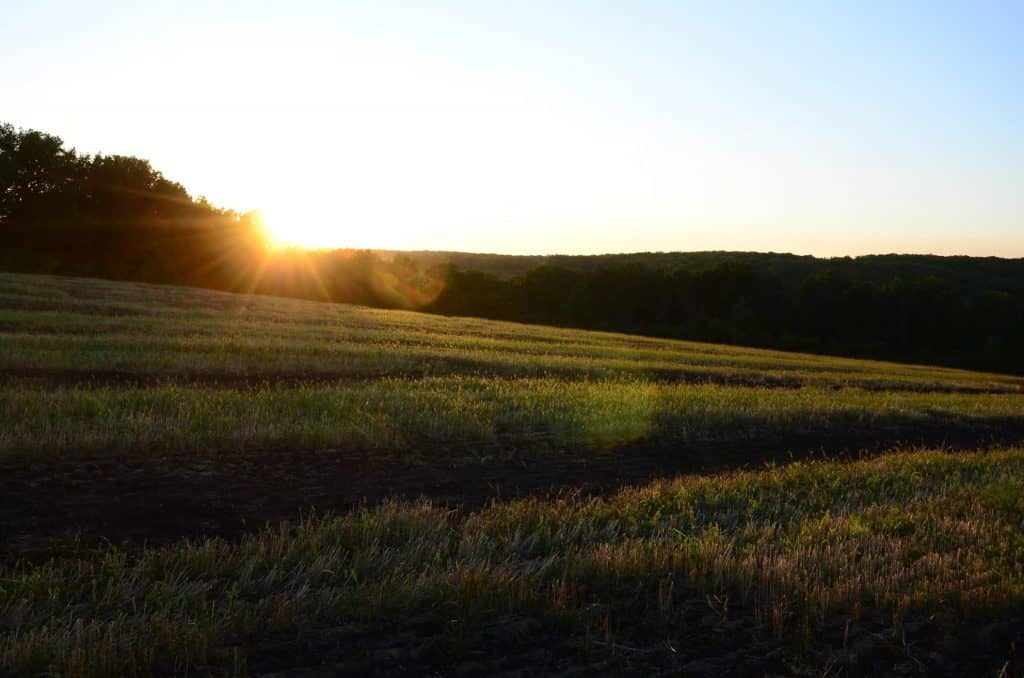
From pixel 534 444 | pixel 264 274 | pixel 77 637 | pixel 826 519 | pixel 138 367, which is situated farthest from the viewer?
pixel 264 274

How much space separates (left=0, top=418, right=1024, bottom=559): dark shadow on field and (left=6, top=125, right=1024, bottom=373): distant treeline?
58.0 m

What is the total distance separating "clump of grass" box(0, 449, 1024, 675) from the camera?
4980mm

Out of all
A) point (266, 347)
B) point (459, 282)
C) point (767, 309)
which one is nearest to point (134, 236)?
point (459, 282)

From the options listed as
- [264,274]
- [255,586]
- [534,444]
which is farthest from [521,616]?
[264,274]

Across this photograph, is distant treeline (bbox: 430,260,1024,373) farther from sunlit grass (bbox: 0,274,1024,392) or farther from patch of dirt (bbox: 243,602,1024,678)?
patch of dirt (bbox: 243,602,1024,678)

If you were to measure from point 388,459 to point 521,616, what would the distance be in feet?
19.8

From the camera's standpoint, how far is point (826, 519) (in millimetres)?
8125

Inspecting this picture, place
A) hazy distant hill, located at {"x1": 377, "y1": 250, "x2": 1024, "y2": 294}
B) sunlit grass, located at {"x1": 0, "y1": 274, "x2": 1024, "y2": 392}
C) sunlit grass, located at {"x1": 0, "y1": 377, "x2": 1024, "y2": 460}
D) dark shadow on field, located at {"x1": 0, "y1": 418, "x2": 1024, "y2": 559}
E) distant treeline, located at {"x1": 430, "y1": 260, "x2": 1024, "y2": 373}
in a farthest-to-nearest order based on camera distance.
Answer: hazy distant hill, located at {"x1": 377, "y1": 250, "x2": 1024, "y2": 294} → distant treeline, located at {"x1": 430, "y1": 260, "x2": 1024, "y2": 373} → sunlit grass, located at {"x1": 0, "y1": 274, "x2": 1024, "y2": 392} → sunlit grass, located at {"x1": 0, "y1": 377, "x2": 1024, "y2": 460} → dark shadow on field, located at {"x1": 0, "y1": 418, "x2": 1024, "y2": 559}

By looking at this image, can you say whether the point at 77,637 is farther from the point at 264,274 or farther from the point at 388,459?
the point at 264,274

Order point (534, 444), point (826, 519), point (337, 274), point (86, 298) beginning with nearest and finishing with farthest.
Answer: point (826, 519)
point (534, 444)
point (86, 298)
point (337, 274)

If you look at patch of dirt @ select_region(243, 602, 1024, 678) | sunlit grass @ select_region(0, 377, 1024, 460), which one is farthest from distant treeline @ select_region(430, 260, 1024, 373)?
patch of dirt @ select_region(243, 602, 1024, 678)

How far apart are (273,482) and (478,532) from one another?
3311 millimetres

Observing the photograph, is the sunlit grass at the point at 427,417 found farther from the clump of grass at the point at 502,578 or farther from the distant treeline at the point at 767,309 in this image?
the distant treeline at the point at 767,309

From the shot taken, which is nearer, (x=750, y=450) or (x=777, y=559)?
(x=777, y=559)
